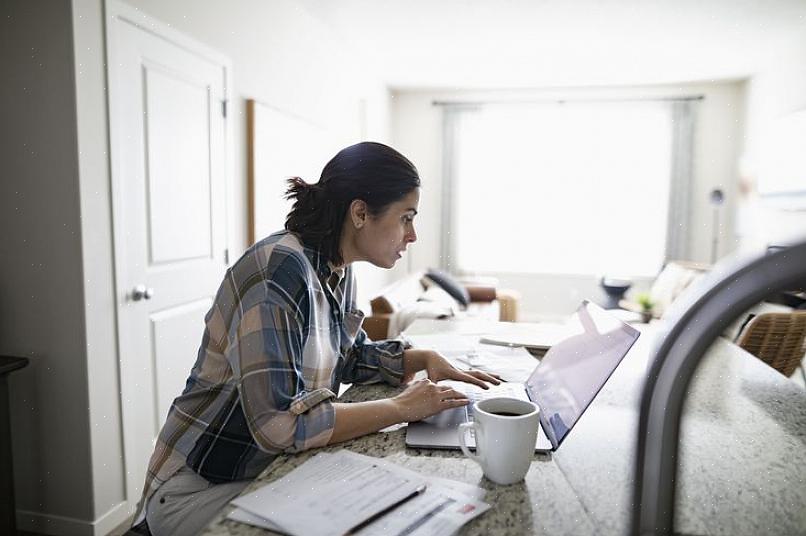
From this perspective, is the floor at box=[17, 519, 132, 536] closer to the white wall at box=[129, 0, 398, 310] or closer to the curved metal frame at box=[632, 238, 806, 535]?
the white wall at box=[129, 0, 398, 310]

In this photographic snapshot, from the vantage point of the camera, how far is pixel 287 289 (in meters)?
0.92

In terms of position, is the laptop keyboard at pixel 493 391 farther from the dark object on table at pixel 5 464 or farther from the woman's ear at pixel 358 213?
the dark object on table at pixel 5 464

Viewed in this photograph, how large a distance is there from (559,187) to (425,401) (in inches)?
222

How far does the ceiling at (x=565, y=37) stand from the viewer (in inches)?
143

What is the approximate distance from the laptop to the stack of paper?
0.43ft

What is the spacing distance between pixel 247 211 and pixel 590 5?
2540 mm

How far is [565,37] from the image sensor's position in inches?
168

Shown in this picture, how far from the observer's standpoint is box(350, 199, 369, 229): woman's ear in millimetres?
1153

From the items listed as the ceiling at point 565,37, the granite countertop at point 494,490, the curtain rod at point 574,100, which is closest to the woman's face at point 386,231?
the granite countertop at point 494,490

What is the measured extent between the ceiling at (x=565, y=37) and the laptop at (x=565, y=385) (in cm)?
310

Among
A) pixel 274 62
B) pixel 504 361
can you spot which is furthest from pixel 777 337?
pixel 274 62

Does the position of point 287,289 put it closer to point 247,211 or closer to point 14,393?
point 14,393

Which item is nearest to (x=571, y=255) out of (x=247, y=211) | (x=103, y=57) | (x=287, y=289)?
(x=247, y=211)

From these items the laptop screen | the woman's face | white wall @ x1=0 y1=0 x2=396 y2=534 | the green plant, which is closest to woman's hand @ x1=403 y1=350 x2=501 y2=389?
the laptop screen
